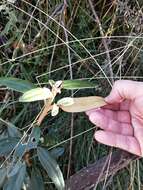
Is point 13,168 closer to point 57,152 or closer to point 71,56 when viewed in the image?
point 57,152

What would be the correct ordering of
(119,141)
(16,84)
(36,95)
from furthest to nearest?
(119,141), (16,84), (36,95)

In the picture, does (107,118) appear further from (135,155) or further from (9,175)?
(9,175)

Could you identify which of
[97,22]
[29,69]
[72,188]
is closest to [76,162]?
Answer: [72,188]

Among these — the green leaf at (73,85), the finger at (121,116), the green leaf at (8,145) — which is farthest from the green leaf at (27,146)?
the finger at (121,116)

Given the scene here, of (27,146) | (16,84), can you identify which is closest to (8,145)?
(27,146)

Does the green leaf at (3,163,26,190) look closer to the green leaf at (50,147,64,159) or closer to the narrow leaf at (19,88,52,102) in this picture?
the green leaf at (50,147,64,159)

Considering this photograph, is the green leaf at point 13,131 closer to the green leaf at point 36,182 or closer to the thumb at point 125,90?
the green leaf at point 36,182

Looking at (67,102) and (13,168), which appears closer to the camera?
(67,102)
